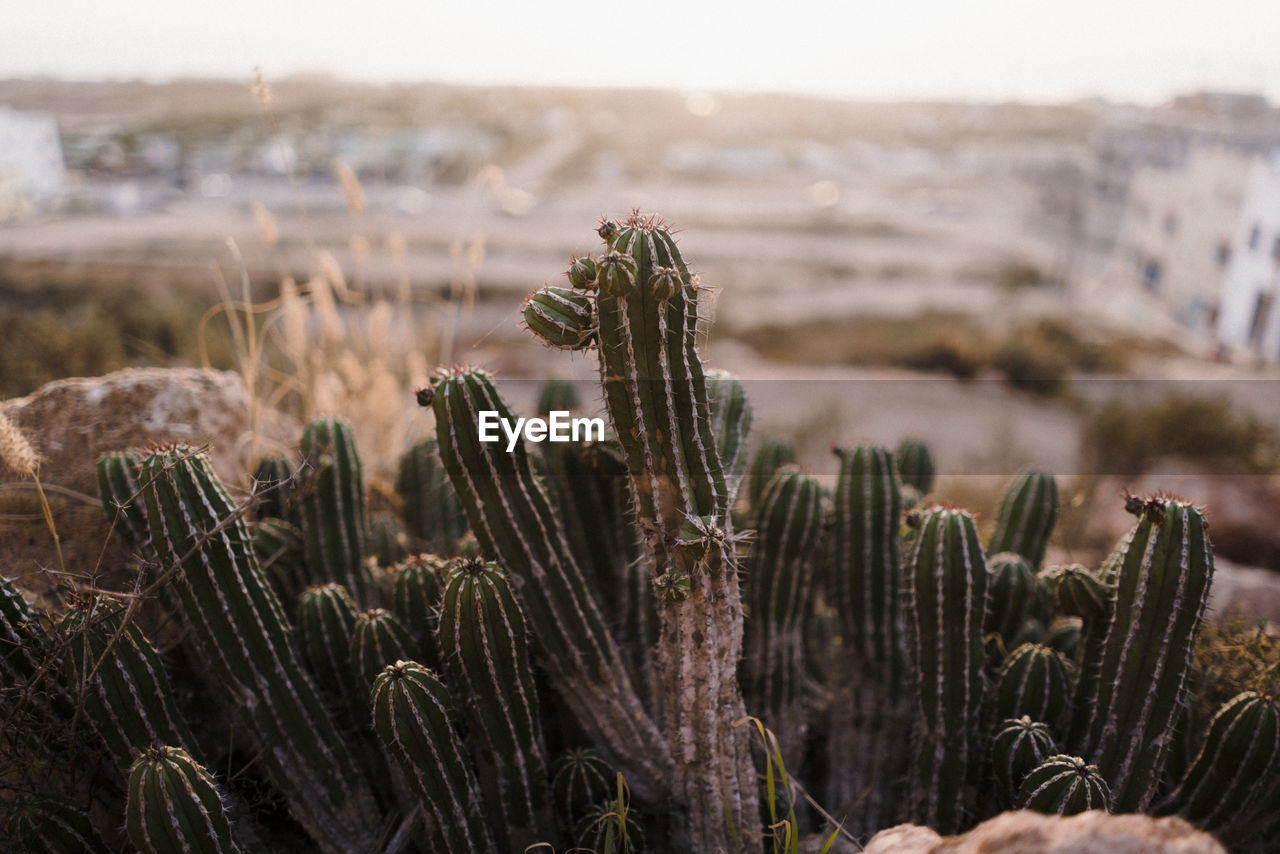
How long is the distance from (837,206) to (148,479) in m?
55.2

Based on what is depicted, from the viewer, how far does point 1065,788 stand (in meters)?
2.36

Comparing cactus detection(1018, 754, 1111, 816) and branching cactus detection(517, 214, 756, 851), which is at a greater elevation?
branching cactus detection(517, 214, 756, 851)

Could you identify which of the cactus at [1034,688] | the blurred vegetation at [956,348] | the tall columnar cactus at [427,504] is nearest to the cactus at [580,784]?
the tall columnar cactus at [427,504]

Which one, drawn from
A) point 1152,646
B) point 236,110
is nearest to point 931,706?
point 1152,646

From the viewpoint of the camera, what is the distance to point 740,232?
1741 inches

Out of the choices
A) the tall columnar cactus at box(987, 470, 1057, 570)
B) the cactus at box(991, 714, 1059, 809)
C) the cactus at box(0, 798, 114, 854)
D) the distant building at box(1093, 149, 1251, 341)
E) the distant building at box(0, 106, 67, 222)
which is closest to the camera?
the cactus at box(0, 798, 114, 854)

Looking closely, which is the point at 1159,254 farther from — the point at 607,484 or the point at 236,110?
the point at 236,110

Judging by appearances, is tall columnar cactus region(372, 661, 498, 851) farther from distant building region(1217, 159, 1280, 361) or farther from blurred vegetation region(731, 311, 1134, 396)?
distant building region(1217, 159, 1280, 361)

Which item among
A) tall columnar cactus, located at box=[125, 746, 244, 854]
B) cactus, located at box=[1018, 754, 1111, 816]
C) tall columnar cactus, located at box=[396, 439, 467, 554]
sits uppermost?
tall columnar cactus, located at box=[396, 439, 467, 554]

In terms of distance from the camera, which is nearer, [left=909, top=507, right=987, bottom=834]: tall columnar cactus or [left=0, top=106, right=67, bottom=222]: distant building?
[left=909, top=507, right=987, bottom=834]: tall columnar cactus

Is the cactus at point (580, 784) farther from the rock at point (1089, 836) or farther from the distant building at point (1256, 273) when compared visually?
the distant building at point (1256, 273)

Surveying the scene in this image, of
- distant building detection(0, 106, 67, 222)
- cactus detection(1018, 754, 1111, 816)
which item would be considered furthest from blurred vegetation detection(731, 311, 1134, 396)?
distant building detection(0, 106, 67, 222)

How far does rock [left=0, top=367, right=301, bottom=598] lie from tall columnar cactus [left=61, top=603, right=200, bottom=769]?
2.24ft

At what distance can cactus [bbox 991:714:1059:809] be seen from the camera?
267 centimetres
